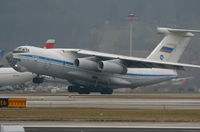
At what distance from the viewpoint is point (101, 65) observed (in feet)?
164

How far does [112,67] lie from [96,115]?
70.0 ft

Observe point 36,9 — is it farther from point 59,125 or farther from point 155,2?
point 59,125

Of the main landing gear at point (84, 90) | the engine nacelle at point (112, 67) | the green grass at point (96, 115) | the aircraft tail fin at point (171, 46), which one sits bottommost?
the main landing gear at point (84, 90)

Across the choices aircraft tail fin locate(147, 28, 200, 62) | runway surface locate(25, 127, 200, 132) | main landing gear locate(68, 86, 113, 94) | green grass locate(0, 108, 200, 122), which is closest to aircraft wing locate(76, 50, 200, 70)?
main landing gear locate(68, 86, 113, 94)

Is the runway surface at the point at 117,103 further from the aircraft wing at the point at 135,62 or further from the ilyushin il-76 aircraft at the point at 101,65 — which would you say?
the aircraft wing at the point at 135,62

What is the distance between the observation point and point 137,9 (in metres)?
103

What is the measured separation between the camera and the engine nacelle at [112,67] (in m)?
49.4

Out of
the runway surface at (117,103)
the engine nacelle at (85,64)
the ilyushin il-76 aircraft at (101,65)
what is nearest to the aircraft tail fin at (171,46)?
the ilyushin il-76 aircraft at (101,65)

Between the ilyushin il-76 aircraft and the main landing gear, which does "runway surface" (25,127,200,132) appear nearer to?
the ilyushin il-76 aircraft

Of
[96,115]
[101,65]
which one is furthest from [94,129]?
[101,65]

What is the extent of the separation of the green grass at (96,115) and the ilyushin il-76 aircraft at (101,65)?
1784 centimetres

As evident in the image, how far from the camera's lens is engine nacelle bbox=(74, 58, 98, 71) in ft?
163

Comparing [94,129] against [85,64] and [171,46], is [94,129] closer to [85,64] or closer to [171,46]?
[85,64]

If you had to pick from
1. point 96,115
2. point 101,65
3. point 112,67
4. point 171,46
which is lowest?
point 96,115
